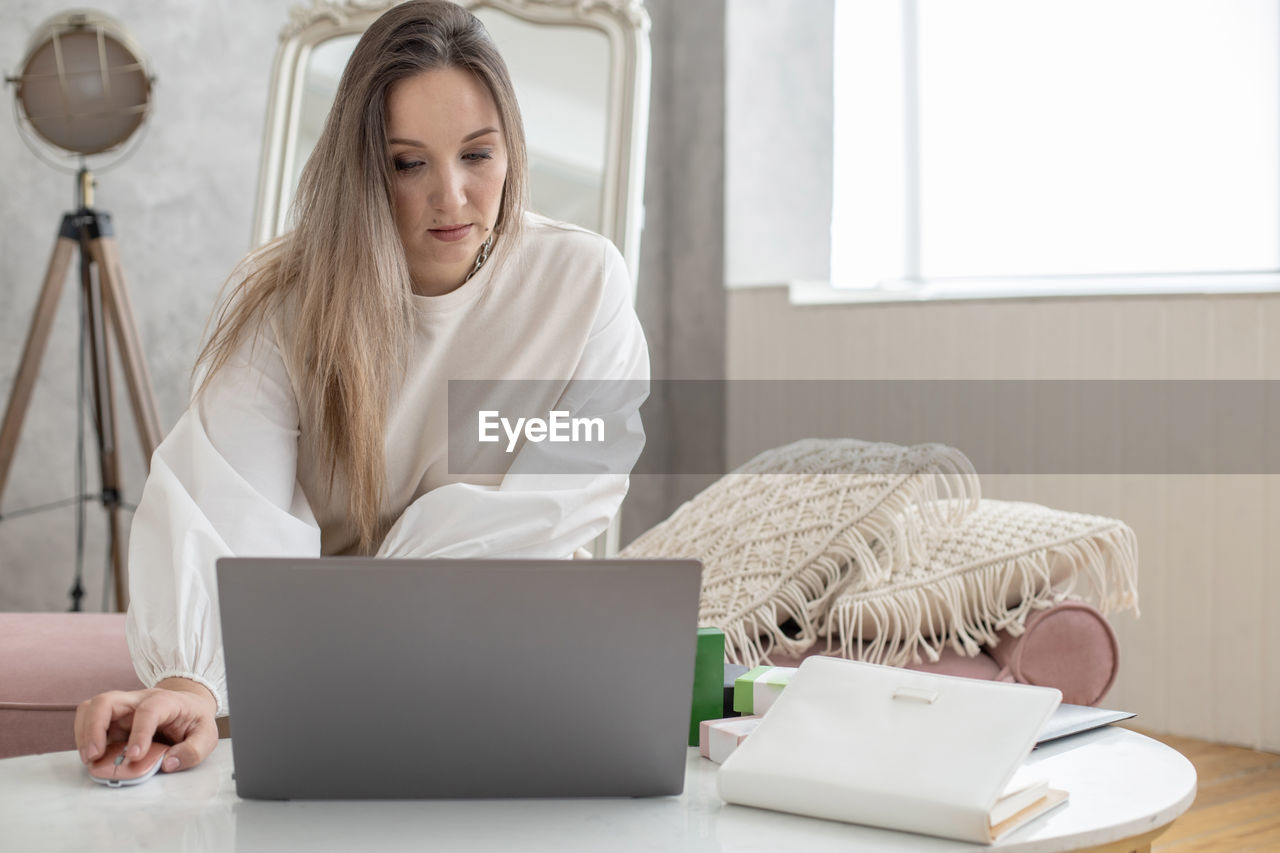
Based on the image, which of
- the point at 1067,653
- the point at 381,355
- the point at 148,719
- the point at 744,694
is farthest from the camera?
the point at 1067,653

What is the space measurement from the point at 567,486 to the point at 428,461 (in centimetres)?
15

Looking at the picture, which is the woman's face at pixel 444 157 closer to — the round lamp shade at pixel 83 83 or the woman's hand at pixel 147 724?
the woman's hand at pixel 147 724

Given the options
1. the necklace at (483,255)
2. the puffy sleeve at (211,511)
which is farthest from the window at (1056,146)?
the puffy sleeve at (211,511)

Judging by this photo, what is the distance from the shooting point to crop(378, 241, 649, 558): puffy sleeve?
3.72 ft

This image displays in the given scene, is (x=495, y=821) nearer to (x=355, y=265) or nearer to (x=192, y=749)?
(x=192, y=749)

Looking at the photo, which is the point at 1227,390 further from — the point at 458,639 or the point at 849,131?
the point at 458,639

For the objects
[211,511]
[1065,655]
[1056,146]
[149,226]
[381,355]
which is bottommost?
[1065,655]

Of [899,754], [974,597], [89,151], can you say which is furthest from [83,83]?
[899,754]

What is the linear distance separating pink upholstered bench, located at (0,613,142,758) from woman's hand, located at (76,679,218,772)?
0.58 m

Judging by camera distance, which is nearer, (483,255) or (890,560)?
(483,255)

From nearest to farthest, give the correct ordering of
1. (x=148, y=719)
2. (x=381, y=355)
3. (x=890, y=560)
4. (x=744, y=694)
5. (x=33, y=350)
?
(x=148, y=719), (x=744, y=694), (x=381, y=355), (x=890, y=560), (x=33, y=350)

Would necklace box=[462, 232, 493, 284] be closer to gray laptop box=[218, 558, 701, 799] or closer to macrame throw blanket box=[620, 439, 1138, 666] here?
macrame throw blanket box=[620, 439, 1138, 666]

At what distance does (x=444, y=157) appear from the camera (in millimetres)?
1148

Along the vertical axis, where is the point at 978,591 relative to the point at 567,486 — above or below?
below
